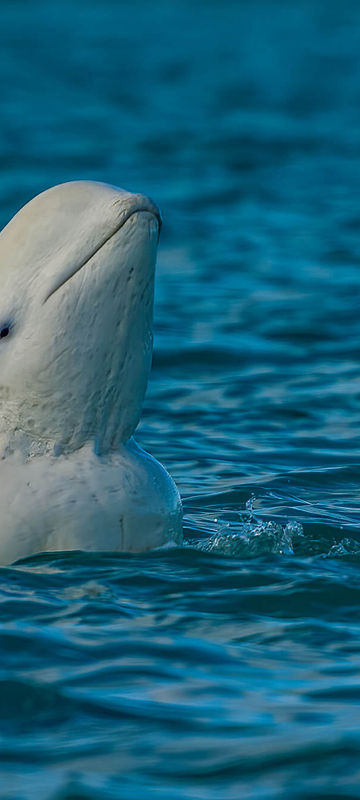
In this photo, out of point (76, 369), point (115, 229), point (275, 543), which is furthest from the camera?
point (275, 543)

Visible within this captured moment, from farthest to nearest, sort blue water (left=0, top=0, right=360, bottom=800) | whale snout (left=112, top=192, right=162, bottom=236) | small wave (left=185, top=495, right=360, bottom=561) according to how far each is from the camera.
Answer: small wave (left=185, top=495, right=360, bottom=561)
whale snout (left=112, top=192, right=162, bottom=236)
blue water (left=0, top=0, right=360, bottom=800)

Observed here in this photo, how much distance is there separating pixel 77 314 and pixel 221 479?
2.87 m

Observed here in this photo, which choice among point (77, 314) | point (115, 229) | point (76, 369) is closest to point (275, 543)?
point (76, 369)

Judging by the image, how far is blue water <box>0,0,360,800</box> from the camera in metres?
4.52

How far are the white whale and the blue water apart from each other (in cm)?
16

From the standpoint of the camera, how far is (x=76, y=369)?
19.9ft

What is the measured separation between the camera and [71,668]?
16.9ft

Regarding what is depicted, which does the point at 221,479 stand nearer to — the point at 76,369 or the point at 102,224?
the point at 76,369

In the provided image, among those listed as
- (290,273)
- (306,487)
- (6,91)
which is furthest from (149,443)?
(6,91)

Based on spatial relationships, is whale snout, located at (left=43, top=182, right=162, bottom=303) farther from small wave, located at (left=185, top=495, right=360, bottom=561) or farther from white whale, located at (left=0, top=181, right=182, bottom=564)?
small wave, located at (left=185, top=495, right=360, bottom=561)

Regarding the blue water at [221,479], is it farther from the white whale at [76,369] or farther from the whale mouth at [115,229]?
the whale mouth at [115,229]

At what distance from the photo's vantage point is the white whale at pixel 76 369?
598 centimetres

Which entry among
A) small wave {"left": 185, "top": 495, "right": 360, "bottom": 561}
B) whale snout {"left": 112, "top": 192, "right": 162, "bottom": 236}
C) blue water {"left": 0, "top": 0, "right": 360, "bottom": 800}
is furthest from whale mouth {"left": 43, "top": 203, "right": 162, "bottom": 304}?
small wave {"left": 185, "top": 495, "right": 360, "bottom": 561}

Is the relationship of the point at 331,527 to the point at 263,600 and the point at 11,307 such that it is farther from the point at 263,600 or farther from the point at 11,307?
the point at 11,307
